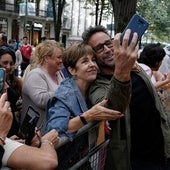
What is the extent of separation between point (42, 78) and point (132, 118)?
5.59 feet

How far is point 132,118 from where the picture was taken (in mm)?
2555

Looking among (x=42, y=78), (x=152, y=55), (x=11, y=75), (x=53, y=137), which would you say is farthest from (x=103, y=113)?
(x=152, y=55)

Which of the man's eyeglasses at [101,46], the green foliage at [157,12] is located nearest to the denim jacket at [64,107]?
the man's eyeglasses at [101,46]

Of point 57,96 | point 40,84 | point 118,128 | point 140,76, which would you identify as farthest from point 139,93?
point 40,84

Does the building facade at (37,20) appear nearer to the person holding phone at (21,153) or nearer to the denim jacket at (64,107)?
the denim jacket at (64,107)

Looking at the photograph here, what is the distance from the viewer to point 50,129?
2324mm

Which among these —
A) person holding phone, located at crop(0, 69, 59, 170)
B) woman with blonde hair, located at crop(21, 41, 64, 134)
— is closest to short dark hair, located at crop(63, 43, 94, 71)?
person holding phone, located at crop(0, 69, 59, 170)

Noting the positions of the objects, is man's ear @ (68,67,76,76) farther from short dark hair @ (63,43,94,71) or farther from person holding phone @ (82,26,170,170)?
person holding phone @ (82,26,170,170)

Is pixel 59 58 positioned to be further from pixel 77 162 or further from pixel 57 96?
pixel 77 162

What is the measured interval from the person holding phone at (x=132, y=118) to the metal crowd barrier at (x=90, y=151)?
0.31 ft

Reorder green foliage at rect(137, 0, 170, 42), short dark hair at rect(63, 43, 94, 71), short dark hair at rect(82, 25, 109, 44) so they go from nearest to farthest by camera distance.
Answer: short dark hair at rect(63, 43, 94, 71) → short dark hair at rect(82, 25, 109, 44) → green foliage at rect(137, 0, 170, 42)

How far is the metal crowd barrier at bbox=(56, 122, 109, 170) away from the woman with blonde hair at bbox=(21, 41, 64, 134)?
1314mm

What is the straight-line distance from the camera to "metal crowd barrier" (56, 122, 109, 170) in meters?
2.22

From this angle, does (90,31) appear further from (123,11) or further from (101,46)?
(123,11)
